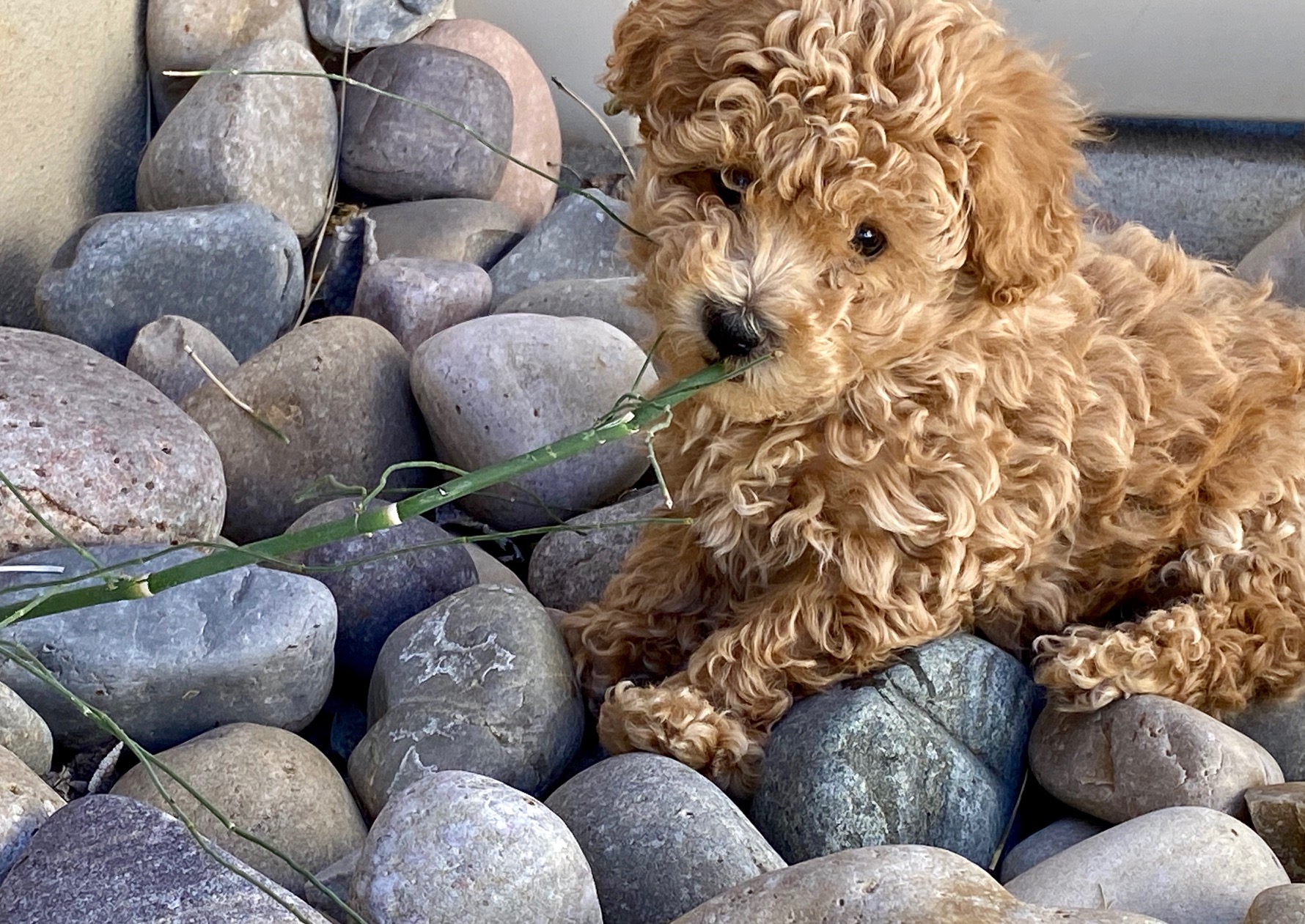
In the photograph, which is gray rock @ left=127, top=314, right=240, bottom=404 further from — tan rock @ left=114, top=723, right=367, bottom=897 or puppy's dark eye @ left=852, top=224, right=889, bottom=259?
puppy's dark eye @ left=852, top=224, right=889, bottom=259

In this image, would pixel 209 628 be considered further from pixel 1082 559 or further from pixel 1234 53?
pixel 1234 53

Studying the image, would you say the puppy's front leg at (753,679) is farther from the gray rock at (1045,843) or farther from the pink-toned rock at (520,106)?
the pink-toned rock at (520,106)

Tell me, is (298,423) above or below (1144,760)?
above

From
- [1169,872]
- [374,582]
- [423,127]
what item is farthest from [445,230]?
[1169,872]

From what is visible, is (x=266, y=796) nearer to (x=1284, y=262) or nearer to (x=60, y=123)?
(x=60, y=123)

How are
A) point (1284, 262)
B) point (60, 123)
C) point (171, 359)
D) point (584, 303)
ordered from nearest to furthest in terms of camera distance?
point (171, 359) < point (60, 123) < point (584, 303) < point (1284, 262)

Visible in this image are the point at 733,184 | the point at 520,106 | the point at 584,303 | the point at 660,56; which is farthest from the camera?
the point at 520,106

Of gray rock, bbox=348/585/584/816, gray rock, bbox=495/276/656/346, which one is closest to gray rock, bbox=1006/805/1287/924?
gray rock, bbox=348/585/584/816

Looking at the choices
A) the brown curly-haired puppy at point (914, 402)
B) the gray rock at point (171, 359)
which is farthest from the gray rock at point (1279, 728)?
the gray rock at point (171, 359)
